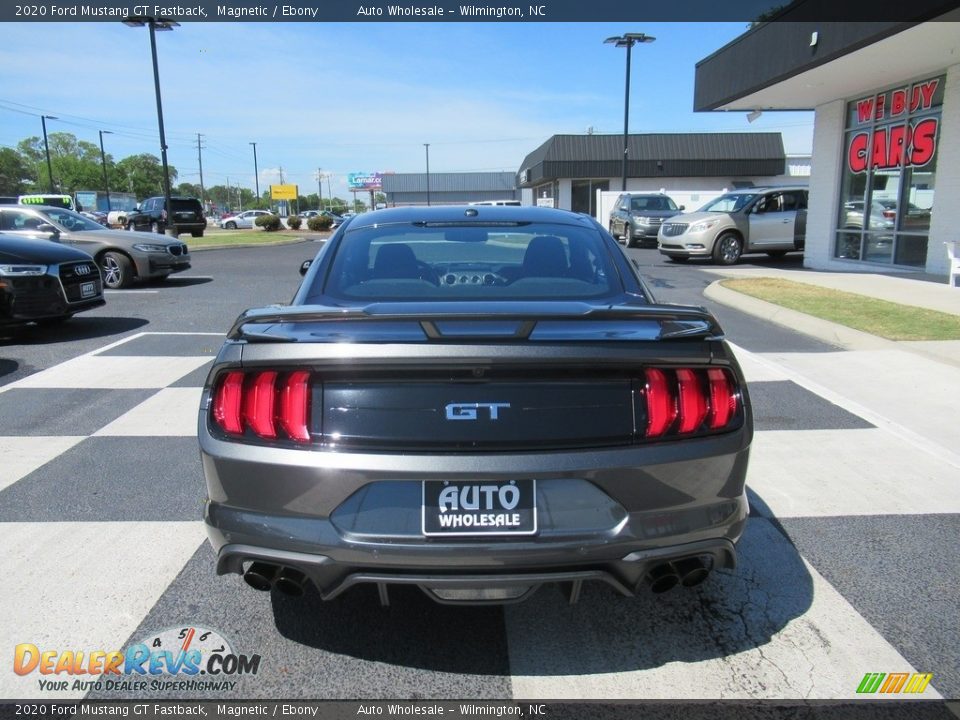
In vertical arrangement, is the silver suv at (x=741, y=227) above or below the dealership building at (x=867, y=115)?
below

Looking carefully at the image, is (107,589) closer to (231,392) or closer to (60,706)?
(60,706)

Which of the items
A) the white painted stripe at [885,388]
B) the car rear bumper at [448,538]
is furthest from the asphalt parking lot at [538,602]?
the car rear bumper at [448,538]

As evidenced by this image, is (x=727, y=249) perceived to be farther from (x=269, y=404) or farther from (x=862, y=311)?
(x=269, y=404)

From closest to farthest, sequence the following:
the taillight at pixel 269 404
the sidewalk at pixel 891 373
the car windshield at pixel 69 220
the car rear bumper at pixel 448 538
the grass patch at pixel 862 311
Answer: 1. the car rear bumper at pixel 448 538
2. the taillight at pixel 269 404
3. the sidewalk at pixel 891 373
4. the grass patch at pixel 862 311
5. the car windshield at pixel 69 220

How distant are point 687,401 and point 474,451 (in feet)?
2.35

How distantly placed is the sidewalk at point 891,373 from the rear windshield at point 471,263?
9.01 feet

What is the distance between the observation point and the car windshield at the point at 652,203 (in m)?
23.7

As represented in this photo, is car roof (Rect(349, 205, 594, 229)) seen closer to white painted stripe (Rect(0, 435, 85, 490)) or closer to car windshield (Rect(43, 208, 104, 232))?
white painted stripe (Rect(0, 435, 85, 490))

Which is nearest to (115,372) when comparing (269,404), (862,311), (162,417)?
(162,417)

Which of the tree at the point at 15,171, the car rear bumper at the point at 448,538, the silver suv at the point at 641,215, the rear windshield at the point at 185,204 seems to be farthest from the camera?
the tree at the point at 15,171

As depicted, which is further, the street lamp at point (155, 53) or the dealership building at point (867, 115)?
the street lamp at point (155, 53)

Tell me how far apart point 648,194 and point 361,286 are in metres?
22.4

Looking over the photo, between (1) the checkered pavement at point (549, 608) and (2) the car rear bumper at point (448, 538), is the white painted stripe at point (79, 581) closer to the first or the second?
(1) the checkered pavement at point (549, 608)

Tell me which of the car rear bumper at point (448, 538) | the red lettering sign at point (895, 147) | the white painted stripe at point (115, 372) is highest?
the red lettering sign at point (895, 147)
